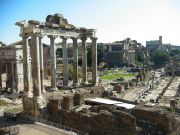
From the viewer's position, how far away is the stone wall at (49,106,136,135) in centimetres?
2053

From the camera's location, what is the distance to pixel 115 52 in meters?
116

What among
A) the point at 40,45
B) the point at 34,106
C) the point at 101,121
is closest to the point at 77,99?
the point at 34,106

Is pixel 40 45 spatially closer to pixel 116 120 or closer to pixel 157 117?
pixel 116 120

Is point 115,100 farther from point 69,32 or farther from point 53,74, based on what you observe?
point 69,32

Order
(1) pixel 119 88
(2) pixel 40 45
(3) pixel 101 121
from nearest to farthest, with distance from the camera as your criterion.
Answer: (3) pixel 101 121
(2) pixel 40 45
(1) pixel 119 88

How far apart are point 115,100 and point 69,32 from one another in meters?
12.1

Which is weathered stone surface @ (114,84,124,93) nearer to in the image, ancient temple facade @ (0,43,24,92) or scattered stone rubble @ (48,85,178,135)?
ancient temple facade @ (0,43,24,92)

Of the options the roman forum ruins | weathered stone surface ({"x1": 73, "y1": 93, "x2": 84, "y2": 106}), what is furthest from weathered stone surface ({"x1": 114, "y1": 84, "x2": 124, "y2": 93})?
weathered stone surface ({"x1": 73, "y1": 93, "x2": 84, "y2": 106})

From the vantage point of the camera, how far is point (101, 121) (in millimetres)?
21672

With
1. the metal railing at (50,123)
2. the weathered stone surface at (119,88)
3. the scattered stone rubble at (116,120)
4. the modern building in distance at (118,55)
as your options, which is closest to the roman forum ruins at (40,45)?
the metal railing at (50,123)

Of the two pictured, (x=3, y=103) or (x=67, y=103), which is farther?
(x=3, y=103)

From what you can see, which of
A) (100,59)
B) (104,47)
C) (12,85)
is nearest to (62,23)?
(12,85)

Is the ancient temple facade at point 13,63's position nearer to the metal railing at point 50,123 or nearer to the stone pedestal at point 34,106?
the stone pedestal at point 34,106

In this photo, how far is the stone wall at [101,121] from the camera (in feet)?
67.4
